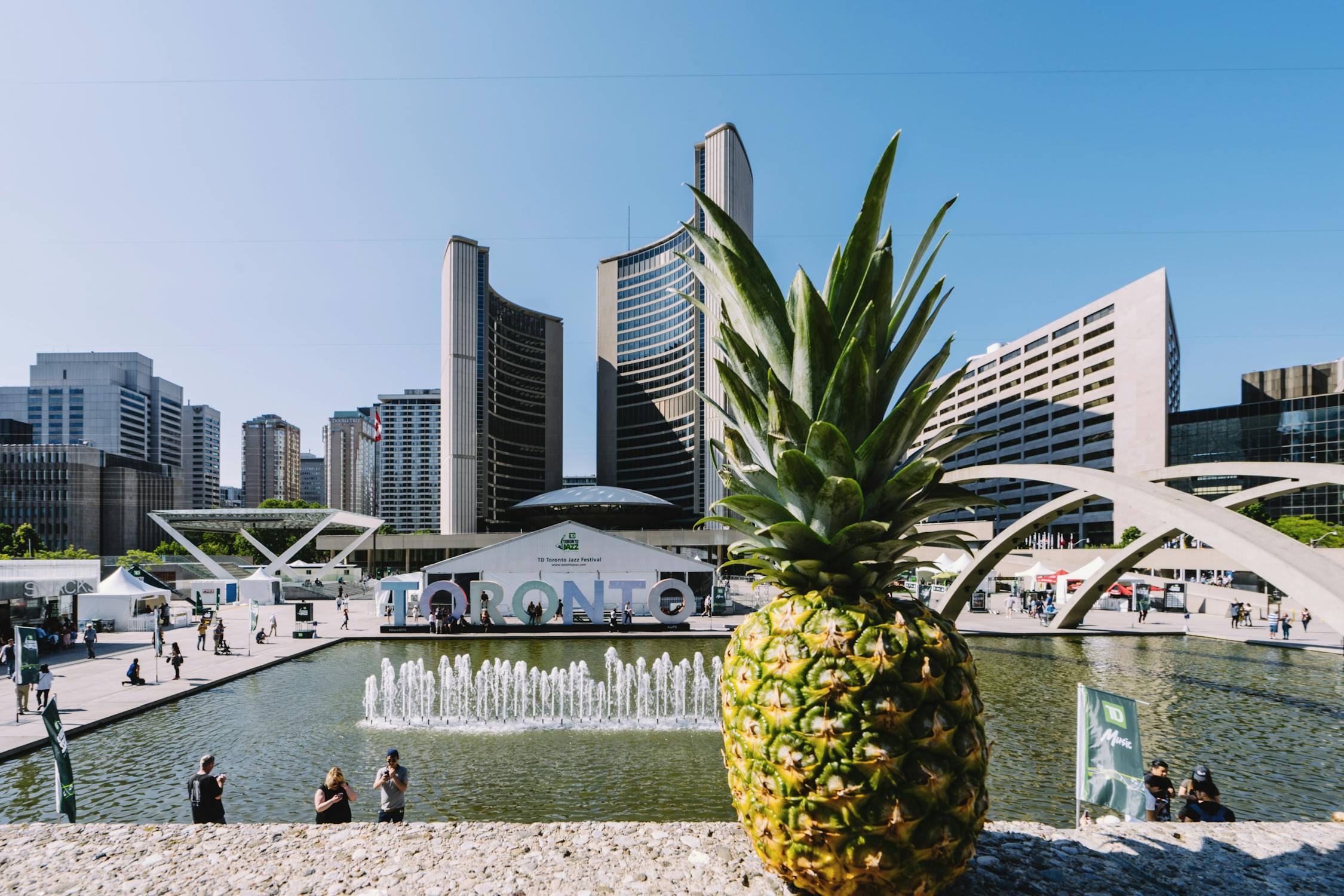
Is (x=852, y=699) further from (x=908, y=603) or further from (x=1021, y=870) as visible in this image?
(x=1021, y=870)

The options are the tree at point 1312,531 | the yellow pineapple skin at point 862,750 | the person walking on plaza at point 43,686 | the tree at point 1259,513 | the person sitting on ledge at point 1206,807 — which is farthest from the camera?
the tree at point 1259,513

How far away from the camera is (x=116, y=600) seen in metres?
29.3

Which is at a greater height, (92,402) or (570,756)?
(92,402)

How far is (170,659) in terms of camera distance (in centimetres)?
1948

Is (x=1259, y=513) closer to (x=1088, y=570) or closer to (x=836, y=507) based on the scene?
(x=1088, y=570)

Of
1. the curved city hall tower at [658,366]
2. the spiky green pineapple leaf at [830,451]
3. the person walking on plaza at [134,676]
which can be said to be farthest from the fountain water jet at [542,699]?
the curved city hall tower at [658,366]

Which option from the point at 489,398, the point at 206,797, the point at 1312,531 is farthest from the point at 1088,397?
the point at 206,797

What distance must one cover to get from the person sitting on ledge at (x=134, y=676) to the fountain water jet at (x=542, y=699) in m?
6.01

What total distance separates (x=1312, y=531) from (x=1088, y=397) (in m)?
34.1

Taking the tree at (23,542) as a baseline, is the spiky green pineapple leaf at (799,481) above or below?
above

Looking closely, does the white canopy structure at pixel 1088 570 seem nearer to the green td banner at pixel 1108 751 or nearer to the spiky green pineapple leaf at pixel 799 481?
the green td banner at pixel 1108 751

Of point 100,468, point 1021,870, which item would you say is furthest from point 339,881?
point 100,468

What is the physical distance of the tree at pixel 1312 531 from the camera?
176 feet

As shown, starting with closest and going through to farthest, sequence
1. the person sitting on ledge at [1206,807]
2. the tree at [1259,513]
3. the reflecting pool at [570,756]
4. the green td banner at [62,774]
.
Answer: the person sitting on ledge at [1206,807] → the green td banner at [62,774] → the reflecting pool at [570,756] → the tree at [1259,513]
